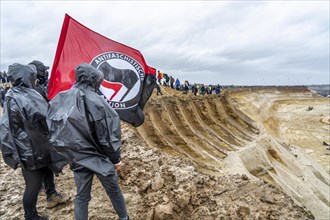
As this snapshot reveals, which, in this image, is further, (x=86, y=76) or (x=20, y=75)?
(x=20, y=75)

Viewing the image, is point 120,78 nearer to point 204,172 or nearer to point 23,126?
point 23,126

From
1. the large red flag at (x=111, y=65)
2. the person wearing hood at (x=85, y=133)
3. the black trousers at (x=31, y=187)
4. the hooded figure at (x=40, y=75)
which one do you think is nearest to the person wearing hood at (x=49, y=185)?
the hooded figure at (x=40, y=75)

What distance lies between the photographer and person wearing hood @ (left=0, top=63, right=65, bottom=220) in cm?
339

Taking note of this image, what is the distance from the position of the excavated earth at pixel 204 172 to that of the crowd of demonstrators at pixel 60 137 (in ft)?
3.27

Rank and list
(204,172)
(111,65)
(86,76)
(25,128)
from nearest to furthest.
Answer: (86,76), (25,128), (111,65), (204,172)

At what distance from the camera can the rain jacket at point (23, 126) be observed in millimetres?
3395

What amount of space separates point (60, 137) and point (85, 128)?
0.29m

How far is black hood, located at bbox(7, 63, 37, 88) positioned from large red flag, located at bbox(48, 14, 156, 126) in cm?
75

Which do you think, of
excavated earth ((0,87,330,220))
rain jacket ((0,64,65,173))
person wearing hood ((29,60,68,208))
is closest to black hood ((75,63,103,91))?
rain jacket ((0,64,65,173))

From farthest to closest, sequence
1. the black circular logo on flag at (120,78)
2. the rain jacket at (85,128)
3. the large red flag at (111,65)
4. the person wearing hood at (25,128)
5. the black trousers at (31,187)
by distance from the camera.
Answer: the black circular logo on flag at (120,78), the large red flag at (111,65), the black trousers at (31,187), the person wearing hood at (25,128), the rain jacket at (85,128)

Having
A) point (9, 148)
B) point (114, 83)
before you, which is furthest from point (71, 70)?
point (9, 148)

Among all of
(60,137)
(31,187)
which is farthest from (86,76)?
(31,187)

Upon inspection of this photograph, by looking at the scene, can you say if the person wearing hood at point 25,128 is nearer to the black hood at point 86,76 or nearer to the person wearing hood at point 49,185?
the black hood at point 86,76

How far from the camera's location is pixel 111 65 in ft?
15.0
